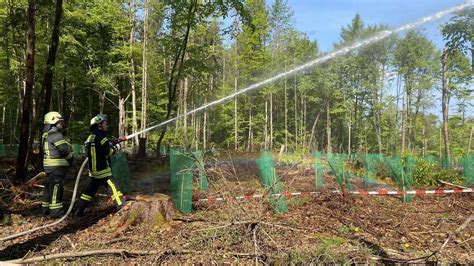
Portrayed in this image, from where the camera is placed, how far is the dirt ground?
Result: 510cm

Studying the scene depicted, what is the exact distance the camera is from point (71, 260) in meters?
5.07

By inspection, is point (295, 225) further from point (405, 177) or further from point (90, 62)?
point (90, 62)

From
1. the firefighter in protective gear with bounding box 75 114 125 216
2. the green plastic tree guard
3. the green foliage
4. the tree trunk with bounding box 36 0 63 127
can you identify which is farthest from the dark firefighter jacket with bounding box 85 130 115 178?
the green foliage

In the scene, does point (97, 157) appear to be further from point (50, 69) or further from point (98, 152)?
point (50, 69)

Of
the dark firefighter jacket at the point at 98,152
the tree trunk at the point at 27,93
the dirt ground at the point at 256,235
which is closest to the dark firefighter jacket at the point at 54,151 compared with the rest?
the dark firefighter jacket at the point at 98,152

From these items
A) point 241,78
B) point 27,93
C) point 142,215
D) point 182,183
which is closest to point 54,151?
point 142,215

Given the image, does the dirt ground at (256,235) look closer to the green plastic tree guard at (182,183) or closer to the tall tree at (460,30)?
the green plastic tree guard at (182,183)

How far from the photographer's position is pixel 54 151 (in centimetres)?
698

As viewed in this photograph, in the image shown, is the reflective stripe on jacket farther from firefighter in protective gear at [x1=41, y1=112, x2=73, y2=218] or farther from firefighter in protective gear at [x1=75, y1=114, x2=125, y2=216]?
firefighter in protective gear at [x1=75, y1=114, x2=125, y2=216]

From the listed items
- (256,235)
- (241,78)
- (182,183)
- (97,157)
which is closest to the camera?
(256,235)

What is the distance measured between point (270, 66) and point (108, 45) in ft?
44.5

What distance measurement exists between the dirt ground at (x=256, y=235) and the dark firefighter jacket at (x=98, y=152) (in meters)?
0.73

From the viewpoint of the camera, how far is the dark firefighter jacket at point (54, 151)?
6.96 meters

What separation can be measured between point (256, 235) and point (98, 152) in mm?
3310
